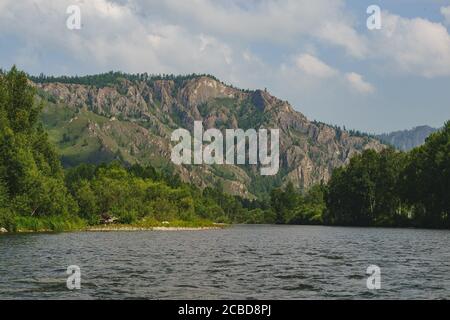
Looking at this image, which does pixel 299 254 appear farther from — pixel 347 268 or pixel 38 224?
pixel 38 224

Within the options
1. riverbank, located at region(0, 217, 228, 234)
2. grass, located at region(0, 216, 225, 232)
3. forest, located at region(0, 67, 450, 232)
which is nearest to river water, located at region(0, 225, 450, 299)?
grass, located at region(0, 216, 225, 232)

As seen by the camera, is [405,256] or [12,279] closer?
[12,279]

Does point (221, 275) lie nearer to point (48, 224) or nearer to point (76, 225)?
point (48, 224)

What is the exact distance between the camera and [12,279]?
131ft

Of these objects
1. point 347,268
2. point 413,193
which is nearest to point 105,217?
point 413,193

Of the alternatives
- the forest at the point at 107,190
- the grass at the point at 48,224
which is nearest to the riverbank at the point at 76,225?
the grass at the point at 48,224

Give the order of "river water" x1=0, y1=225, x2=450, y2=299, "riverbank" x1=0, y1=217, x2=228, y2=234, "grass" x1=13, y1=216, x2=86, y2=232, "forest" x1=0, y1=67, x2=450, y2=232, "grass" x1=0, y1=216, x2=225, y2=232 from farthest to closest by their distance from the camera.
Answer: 1. "forest" x1=0, y1=67, x2=450, y2=232
2. "riverbank" x1=0, y1=217, x2=228, y2=234
3. "grass" x1=13, y1=216, x2=86, y2=232
4. "grass" x1=0, y1=216, x2=225, y2=232
5. "river water" x1=0, y1=225, x2=450, y2=299

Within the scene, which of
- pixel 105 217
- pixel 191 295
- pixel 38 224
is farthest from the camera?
pixel 105 217

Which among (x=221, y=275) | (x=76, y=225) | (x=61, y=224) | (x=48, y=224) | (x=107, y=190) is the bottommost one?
(x=221, y=275)

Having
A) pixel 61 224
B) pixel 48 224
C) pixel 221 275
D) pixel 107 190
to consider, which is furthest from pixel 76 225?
pixel 221 275

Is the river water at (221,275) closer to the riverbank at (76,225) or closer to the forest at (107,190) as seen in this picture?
the riverbank at (76,225)

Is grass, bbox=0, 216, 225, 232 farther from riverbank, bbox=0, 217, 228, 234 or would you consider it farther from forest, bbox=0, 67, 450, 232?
forest, bbox=0, 67, 450, 232
